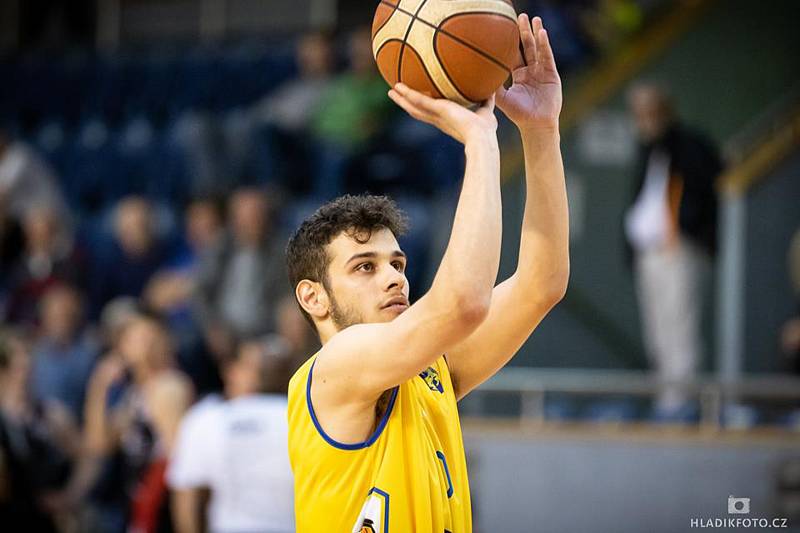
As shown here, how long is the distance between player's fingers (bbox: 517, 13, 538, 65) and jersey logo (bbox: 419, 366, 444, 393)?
89 centimetres

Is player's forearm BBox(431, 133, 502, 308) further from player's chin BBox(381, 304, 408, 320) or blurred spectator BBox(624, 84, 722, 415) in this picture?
blurred spectator BBox(624, 84, 722, 415)

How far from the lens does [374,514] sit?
2887 mm

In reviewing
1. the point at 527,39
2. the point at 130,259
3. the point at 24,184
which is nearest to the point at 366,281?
the point at 527,39

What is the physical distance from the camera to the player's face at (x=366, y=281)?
296cm

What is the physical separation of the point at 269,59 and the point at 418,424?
30.3 feet

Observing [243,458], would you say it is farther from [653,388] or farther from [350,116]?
[350,116]

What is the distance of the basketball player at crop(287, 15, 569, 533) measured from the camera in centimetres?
267

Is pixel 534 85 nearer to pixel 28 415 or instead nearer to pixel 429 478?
pixel 429 478

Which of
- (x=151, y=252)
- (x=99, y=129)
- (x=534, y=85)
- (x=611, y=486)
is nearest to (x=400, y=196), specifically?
(x=151, y=252)

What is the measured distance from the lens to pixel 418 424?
295cm

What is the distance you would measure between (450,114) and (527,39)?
43 cm

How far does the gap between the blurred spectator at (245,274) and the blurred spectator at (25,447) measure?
48.4 inches

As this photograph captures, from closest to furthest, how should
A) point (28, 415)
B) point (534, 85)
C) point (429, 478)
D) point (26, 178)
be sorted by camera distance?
1. point (429, 478)
2. point (534, 85)
3. point (28, 415)
4. point (26, 178)

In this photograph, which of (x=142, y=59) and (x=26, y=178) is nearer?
(x=26, y=178)
